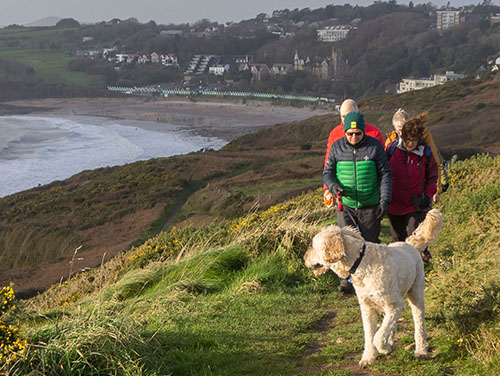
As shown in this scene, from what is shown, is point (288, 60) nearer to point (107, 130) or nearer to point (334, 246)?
point (107, 130)

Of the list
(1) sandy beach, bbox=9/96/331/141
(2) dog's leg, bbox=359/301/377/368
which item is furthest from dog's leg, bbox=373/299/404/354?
(1) sandy beach, bbox=9/96/331/141

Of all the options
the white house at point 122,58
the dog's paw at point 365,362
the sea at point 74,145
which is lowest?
the sea at point 74,145

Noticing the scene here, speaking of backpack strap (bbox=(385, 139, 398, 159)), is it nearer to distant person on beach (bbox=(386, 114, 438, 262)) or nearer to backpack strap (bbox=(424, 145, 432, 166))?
distant person on beach (bbox=(386, 114, 438, 262))

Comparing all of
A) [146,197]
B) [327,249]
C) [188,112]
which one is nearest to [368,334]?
[327,249]

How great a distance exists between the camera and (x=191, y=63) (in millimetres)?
176375

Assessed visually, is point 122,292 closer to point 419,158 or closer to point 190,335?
point 190,335

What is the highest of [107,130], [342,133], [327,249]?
[342,133]

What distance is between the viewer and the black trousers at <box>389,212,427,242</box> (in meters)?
6.07

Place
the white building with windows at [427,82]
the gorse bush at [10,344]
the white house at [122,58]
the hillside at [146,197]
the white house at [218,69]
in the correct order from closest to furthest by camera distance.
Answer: the gorse bush at [10,344], the hillside at [146,197], the white building with windows at [427,82], the white house at [218,69], the white house at [122,58]

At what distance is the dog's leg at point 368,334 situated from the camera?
4.39 m

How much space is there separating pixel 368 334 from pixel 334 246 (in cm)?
78

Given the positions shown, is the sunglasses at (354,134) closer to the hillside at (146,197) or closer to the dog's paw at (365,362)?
the dog's paw at (365,362)

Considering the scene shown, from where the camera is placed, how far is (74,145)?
59781 millimetres

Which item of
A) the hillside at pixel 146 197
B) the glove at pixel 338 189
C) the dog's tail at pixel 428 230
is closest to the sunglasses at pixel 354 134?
the glove at pixel 338 189
